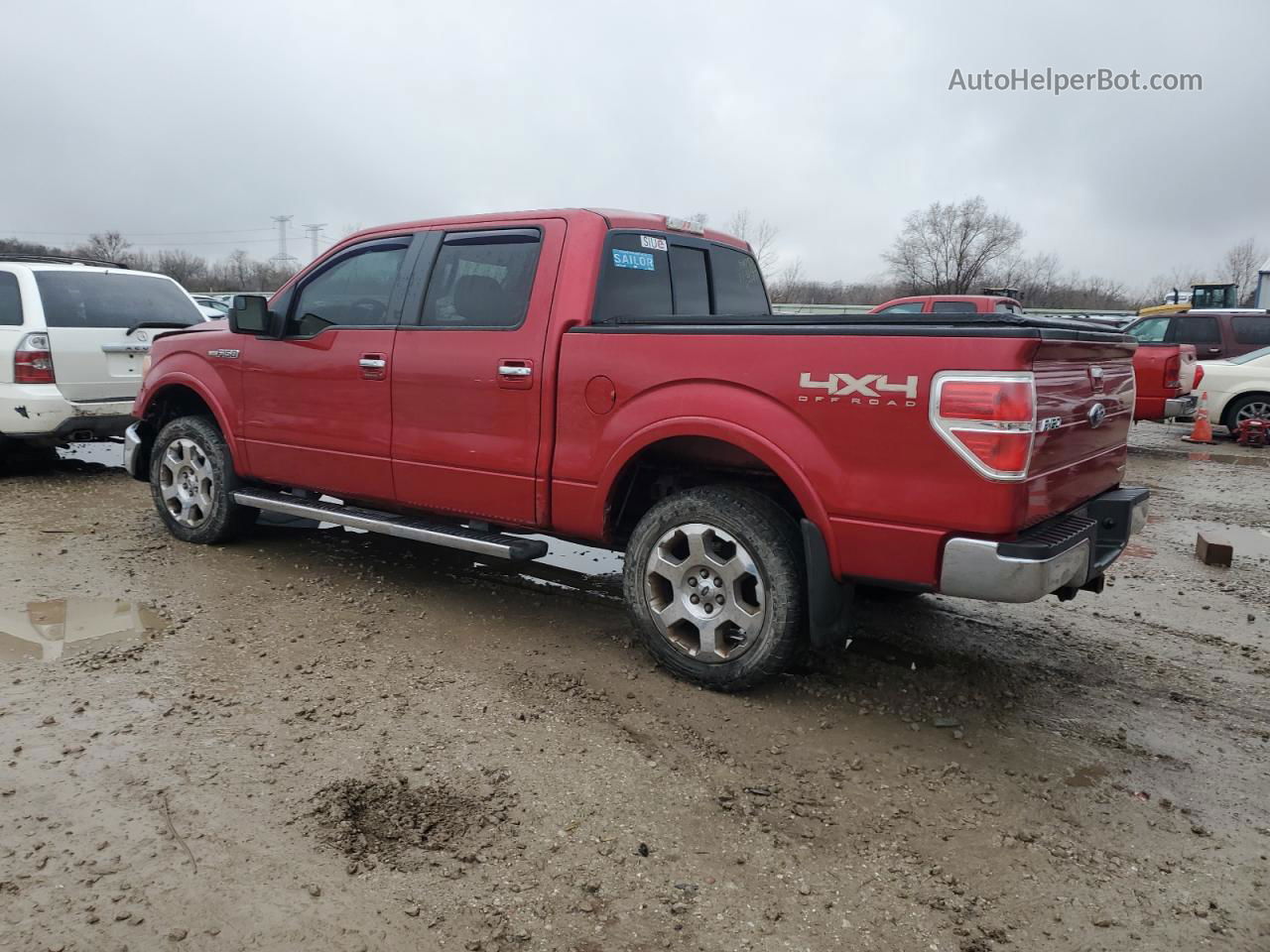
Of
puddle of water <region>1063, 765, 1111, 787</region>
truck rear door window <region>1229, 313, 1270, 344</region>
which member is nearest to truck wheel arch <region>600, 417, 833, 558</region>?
puddle of water <region>1063, 765, 1111, 787</region>

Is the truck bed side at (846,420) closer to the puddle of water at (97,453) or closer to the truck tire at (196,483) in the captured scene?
the truck tire at (196,483)

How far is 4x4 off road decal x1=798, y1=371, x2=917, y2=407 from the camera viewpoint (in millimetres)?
3068

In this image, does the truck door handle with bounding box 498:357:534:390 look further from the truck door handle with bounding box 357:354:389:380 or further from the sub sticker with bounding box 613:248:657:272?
the truck door handle with bounding box 357:354:389:380

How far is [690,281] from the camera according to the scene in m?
4.74

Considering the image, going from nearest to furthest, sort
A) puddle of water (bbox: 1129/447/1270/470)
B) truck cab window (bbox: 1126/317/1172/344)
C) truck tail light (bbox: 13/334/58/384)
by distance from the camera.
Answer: truck tail light (bbox: 13/334/58/384), puddle of water (bbox: 1129/447/1270/470), truck cab window (bbox: 1126/317/1172/344)

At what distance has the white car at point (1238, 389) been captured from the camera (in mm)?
12492

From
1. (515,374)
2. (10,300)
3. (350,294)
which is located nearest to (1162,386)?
(515,374)

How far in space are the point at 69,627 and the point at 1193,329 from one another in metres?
16.7

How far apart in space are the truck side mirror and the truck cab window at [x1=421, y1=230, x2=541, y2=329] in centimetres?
117

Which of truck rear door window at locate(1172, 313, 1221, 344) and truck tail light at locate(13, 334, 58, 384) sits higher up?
truck rear door window at locate(1172, 313, 1221, 344)

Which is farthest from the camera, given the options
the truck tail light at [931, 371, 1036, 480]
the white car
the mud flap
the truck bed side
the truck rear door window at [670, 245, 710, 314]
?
the white car

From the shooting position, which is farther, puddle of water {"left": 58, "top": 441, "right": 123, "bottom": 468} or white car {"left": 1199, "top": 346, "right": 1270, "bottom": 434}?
white car {"left": 1199, "top": 346, "right": 1270, "bottom": 434}

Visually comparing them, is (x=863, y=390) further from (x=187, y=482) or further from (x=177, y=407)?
(x=177, y=407)

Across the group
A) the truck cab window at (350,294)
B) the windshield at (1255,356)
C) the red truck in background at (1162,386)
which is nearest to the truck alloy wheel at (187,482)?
the truck cab window at (350,294)
